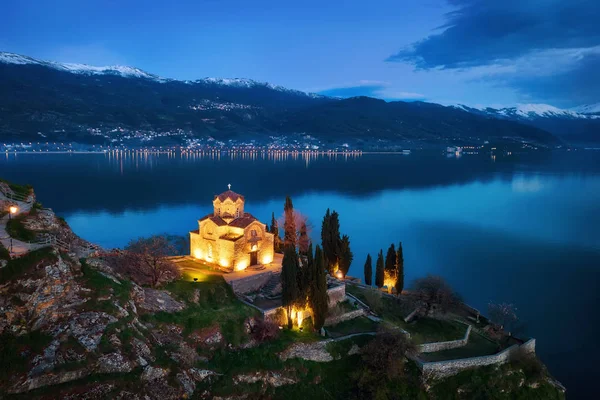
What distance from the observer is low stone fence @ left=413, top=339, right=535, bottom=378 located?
82.1ft

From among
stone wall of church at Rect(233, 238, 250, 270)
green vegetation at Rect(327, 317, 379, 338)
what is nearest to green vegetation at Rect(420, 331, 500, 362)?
green vegetation at Rect(327, 317, 379, 338)

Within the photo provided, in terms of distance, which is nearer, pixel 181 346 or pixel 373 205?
pixel 181 346

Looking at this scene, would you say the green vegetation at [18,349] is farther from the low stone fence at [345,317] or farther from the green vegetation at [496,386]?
the green vegetation at [496,386]

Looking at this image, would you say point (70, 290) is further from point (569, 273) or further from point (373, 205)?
point (373, 205)

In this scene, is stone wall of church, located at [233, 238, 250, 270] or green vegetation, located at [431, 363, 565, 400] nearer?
green vegetation, located at [431, 363, 565, 400]

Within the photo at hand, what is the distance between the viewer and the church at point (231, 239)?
1344 inches

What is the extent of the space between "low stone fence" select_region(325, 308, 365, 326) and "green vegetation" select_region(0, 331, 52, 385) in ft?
60.0

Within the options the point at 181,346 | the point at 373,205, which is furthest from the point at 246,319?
the point at 373,205

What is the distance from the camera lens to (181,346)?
71.6ft

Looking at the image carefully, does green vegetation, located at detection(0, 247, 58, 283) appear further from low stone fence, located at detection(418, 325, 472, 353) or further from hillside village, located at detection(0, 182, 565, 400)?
low stone fence, located at detection(418, 325, 472, 353)

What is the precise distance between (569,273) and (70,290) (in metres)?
58.3

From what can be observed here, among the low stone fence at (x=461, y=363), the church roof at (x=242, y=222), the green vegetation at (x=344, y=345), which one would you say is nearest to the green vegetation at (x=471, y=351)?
the low stone fence at (x=461, y=363)

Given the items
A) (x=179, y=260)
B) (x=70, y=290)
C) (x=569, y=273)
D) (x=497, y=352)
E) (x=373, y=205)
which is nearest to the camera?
(x=70, y=290)

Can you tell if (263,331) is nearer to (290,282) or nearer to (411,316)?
(290,282)
